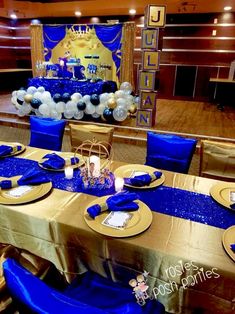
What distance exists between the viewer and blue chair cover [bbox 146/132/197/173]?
196 centimetres

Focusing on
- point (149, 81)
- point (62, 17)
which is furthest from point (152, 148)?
point (62, 17)

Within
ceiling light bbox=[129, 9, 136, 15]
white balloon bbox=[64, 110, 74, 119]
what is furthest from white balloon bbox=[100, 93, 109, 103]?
ceiling light bbox=[129, 9, 136, 15]

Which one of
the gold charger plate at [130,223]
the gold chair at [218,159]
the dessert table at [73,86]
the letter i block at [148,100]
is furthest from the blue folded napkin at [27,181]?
the dessert table at [73,86]

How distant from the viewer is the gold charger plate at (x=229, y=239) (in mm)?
983

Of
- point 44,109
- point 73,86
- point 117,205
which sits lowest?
point 44,109

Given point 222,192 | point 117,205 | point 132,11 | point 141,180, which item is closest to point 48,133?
point 141,180

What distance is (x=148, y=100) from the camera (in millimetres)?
4297

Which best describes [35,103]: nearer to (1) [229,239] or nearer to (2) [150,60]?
(2) [150,60]

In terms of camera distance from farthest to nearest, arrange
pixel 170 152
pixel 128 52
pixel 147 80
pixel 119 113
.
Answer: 1. pixel 128 52
2. pixel 119 113
3. pixel 147 80
4. pixel 170 152

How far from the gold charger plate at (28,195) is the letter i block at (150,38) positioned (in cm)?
332

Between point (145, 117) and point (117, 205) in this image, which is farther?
point (145, 117)

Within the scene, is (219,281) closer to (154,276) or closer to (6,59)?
(154,276)

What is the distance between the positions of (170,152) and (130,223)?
0.99 meters

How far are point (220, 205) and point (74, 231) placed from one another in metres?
0.77
